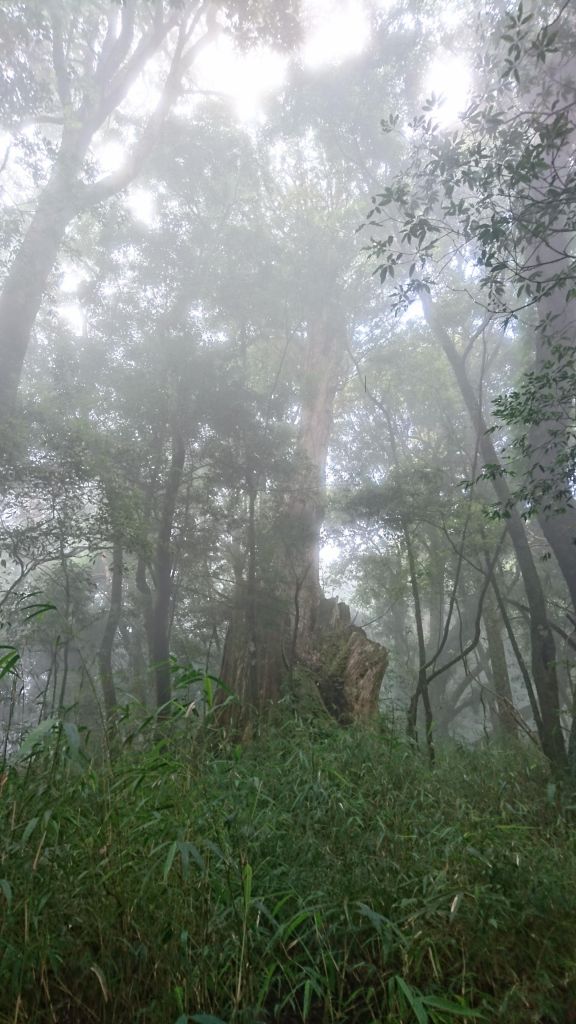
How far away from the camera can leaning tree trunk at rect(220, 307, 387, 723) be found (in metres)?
6.68

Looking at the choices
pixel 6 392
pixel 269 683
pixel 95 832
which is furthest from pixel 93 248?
pixel 95 832

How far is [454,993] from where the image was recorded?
1.76 meters

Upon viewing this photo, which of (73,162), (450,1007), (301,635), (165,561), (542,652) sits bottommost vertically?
(450,1007)

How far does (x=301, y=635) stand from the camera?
845 cm

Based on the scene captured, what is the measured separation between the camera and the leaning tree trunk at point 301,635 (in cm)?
668

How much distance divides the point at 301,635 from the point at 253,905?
6.62 m

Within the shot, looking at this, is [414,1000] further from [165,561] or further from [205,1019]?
[165,561]

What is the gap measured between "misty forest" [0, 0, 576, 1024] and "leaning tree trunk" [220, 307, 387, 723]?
50mm

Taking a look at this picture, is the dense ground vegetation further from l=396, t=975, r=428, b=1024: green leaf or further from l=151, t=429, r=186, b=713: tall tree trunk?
l=151, t=429, r=186, b=713: tall tree trunk

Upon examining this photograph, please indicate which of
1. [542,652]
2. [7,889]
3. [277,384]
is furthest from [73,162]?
[7,889]

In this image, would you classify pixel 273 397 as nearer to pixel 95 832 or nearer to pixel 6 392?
pixel 6 392

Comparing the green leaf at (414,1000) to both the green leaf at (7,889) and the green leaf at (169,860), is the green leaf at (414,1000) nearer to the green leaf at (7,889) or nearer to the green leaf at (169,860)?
the green leaf at (169,860)

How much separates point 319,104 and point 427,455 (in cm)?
994

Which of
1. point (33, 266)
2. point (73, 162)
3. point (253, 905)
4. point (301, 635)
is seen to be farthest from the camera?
point (73, 162)
